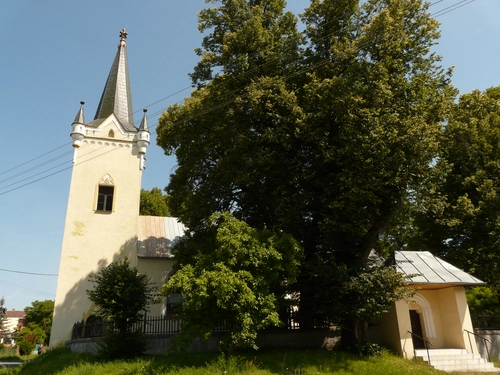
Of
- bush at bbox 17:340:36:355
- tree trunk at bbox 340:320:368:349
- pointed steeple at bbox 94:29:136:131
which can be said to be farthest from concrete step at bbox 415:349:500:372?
bush at bbox 17:340:36:355

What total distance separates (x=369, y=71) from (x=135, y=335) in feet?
41.9

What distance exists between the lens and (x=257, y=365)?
12.4 metres

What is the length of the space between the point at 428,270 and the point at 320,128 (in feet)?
24.5

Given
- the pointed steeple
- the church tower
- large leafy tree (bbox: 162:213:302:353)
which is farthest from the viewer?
the pointed steeple

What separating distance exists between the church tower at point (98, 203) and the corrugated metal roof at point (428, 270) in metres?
13.7

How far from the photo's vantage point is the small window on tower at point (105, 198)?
21.8m

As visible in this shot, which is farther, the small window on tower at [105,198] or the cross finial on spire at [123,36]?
the cross finial on spire at [123,36]

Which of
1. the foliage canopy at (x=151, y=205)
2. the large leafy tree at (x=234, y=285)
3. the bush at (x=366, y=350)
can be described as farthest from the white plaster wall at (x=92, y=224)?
the foliage canopy at (x=151, y=205)

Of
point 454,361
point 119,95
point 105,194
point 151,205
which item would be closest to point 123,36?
point 119,95

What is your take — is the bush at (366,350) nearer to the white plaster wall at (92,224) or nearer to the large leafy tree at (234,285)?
the large leafy tree at (234,285)

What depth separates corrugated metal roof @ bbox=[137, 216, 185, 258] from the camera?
2305cm

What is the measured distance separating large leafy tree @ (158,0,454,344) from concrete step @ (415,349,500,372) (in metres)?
2.48

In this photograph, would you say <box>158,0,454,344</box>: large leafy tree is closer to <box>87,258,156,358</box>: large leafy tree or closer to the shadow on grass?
the shadow on grass

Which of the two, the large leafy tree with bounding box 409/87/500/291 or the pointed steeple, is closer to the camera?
the large leafy tree with bounding box 409/87/500/291
